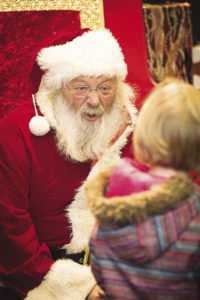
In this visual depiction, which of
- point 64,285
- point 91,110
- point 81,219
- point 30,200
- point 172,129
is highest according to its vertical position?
point 172,129

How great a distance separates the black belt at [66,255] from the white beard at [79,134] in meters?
0.49

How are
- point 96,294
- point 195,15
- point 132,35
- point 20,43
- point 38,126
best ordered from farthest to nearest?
point 132,35 → point 195,15 → point 20,43 → point 38,126 → point 96,294

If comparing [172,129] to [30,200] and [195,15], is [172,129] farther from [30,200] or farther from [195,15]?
[195,15]

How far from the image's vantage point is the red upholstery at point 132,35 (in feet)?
9.40

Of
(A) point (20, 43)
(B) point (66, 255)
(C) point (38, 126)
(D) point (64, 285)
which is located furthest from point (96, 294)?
(A) point (20, 43)

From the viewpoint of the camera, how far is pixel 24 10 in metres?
2.62

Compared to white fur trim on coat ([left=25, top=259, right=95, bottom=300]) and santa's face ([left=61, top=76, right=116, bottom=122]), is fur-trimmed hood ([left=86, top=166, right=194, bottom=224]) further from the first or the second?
santa's face ([left=61, top=76, right=116, bottom=122])

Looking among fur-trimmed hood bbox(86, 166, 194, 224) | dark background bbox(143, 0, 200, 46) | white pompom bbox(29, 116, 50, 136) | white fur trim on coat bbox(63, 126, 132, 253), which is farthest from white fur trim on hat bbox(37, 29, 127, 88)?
fur-trimmed hood bbox(86, 166, 194, 224)

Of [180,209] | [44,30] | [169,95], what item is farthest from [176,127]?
[44,30]

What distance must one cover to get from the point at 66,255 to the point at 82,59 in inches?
41.0

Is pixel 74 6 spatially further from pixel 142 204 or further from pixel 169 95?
pixel 142 204

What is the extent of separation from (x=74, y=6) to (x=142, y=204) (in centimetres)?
194

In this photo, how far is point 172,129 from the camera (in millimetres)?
1200

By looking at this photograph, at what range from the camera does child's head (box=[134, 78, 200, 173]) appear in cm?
120
